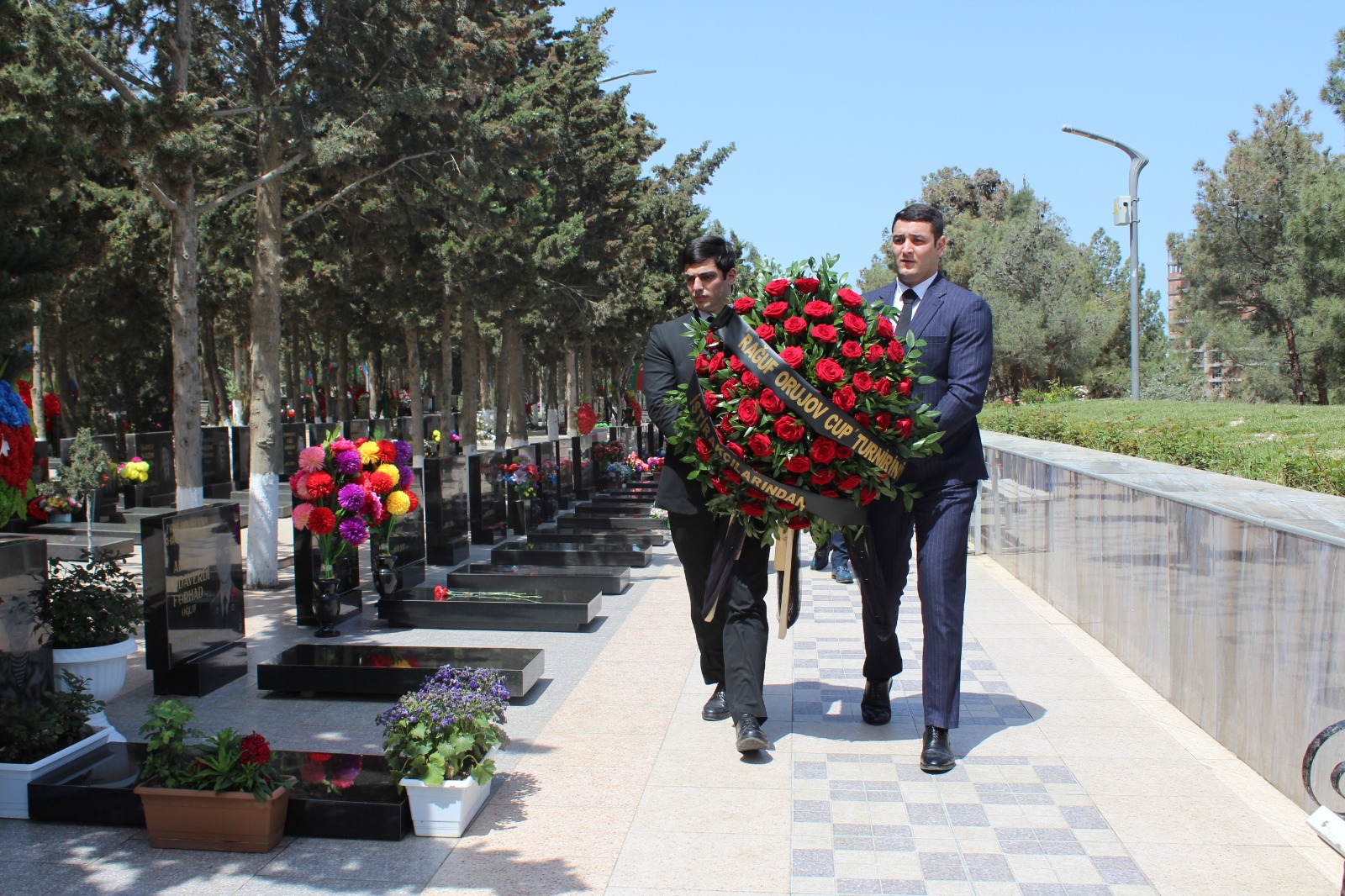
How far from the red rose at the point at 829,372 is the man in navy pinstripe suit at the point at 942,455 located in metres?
0.45

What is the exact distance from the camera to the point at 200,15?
1370 cm

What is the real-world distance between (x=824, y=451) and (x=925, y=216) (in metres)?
1.15

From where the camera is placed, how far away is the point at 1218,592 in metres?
5.35

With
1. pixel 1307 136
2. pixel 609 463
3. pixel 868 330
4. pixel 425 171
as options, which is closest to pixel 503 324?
pixel 609 463

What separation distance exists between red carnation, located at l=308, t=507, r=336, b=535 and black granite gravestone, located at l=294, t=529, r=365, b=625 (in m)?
0.25

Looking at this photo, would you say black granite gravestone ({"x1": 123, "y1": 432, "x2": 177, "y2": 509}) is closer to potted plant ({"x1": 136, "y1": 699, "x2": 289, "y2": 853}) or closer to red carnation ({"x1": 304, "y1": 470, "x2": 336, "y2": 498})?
red carnation ({"x1": 304, "y1": 470, "x2": 336, "y2": 498})

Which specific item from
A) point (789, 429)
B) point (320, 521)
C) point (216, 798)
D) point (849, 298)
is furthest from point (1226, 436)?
point (216, 798)

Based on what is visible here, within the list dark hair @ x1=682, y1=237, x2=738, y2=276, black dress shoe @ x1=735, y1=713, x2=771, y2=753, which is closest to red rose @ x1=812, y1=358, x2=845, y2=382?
dark hair @ x1=682, y1=237, x2=738, y2=276

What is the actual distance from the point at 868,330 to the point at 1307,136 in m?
41.5

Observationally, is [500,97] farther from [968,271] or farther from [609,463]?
[968,271]

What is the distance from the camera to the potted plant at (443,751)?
4363 millimetres

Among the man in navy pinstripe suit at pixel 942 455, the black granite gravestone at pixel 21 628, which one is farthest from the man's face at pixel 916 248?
the black granite gravestone at pixel 21 628

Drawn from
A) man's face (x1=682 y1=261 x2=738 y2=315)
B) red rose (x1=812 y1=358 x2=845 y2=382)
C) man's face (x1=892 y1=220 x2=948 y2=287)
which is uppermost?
man's face (x1=892 y1=220 x2=948 y2=287)

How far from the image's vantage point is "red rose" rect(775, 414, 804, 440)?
15.3 ft
